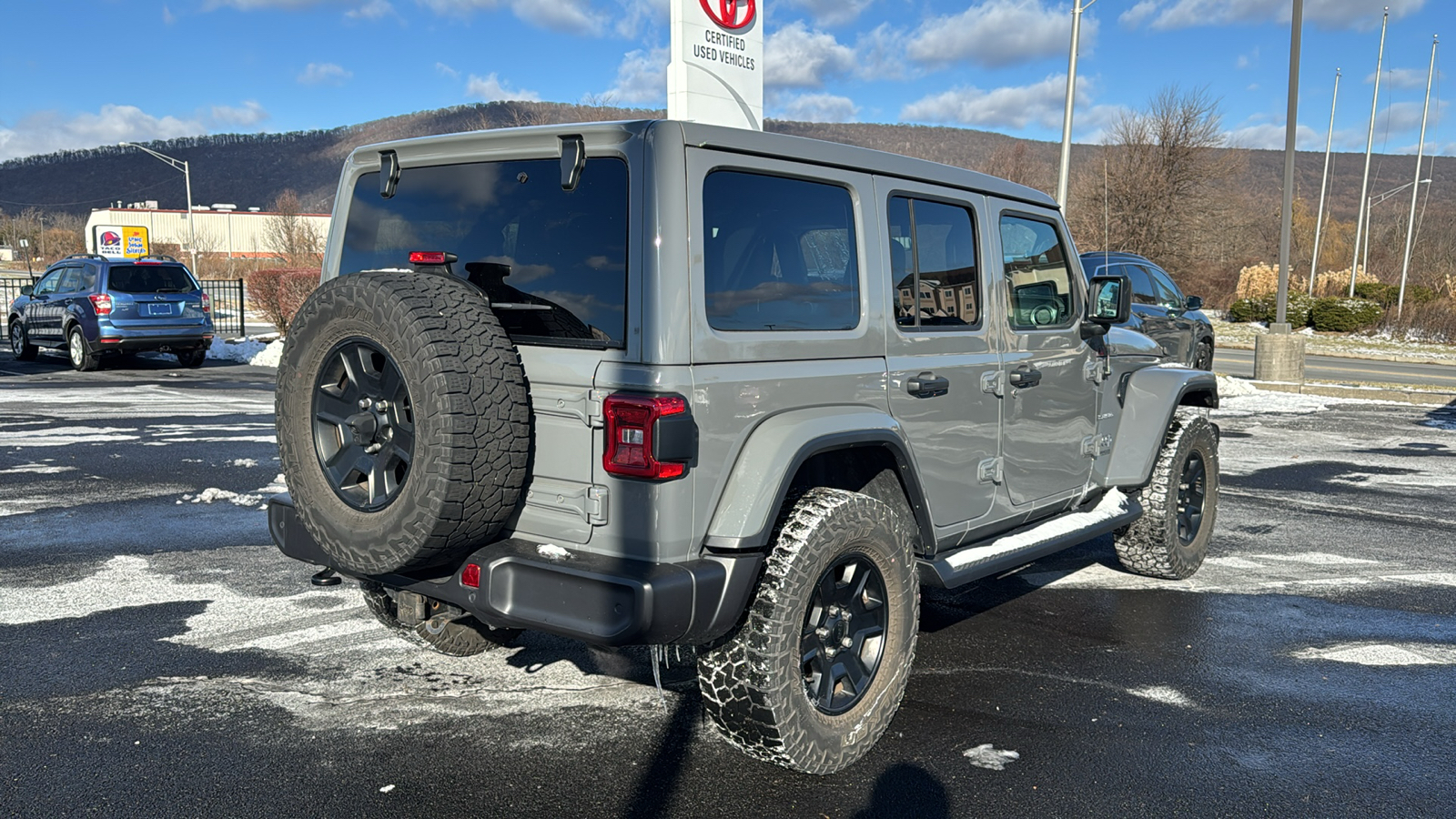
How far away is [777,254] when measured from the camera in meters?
3.53

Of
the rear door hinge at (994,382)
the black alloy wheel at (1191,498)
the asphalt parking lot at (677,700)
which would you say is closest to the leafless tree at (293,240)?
the asphalt parking lot at (677,700)

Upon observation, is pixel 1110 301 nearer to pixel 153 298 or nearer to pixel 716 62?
pixel 716 62

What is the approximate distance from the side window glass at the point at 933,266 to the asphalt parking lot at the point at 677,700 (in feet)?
4.95

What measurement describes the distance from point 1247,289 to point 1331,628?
48.1 meters

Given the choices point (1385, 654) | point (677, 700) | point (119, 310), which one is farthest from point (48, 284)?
point (1385, 654)

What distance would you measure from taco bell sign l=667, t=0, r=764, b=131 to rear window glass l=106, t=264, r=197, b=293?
10.2 m

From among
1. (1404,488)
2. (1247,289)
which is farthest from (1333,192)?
(1404,488)

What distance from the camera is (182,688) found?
4.18 meters

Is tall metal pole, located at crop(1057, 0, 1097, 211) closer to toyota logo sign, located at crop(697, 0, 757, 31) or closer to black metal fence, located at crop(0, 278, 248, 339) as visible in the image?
toyota logo sign, located at crop(697, 0, 757, 31)

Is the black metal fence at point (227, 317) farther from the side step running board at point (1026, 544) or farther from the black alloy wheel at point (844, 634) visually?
the black alloy wheel at point (844, 634)

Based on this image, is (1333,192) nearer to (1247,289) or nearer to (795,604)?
(1247,289)

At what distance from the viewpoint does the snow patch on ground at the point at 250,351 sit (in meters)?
19.5

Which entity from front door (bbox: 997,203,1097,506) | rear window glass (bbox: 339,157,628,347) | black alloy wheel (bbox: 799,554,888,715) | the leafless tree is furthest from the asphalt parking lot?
the leafless tree

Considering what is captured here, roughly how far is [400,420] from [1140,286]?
11899 mm
